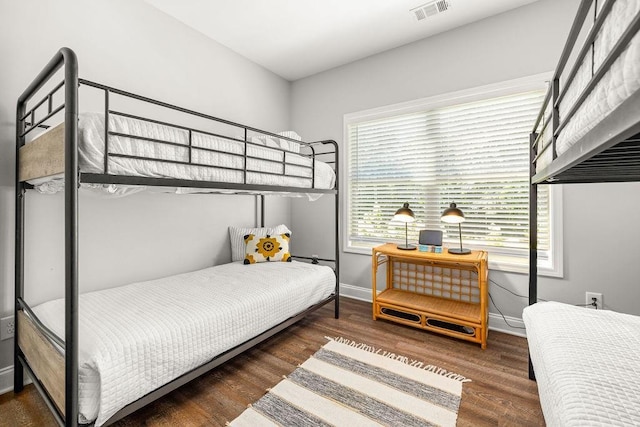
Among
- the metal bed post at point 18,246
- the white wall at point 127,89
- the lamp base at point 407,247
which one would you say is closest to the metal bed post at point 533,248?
the lamp base at point 407,247

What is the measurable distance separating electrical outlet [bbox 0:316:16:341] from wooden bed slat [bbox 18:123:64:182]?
835 millimetres

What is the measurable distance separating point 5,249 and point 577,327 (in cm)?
296

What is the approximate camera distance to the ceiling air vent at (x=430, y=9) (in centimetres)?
231

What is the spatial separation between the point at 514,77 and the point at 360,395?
264 cm

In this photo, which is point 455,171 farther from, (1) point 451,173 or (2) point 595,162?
(2) point 595,162

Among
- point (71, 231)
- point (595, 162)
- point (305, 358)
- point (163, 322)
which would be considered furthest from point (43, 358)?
point (595, 162)

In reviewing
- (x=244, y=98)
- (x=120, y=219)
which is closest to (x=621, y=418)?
(x=120, y=219)

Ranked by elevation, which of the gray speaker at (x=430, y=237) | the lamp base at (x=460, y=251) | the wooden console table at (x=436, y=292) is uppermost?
the gray speaker at (x=430, y=237)

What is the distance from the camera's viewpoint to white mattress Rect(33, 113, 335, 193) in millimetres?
1224

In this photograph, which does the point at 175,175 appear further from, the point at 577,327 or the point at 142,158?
the point at 577,327

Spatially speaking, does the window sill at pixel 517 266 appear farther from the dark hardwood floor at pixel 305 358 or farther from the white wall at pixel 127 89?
the white wall at pixel 127 89

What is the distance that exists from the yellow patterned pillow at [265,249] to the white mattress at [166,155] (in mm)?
847

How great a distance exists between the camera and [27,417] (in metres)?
1.48

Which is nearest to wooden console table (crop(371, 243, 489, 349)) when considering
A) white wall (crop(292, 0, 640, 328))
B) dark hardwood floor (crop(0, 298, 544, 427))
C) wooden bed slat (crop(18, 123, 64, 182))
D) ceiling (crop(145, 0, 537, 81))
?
dark hardwood floor (crop(0, 298, 544, 427))
